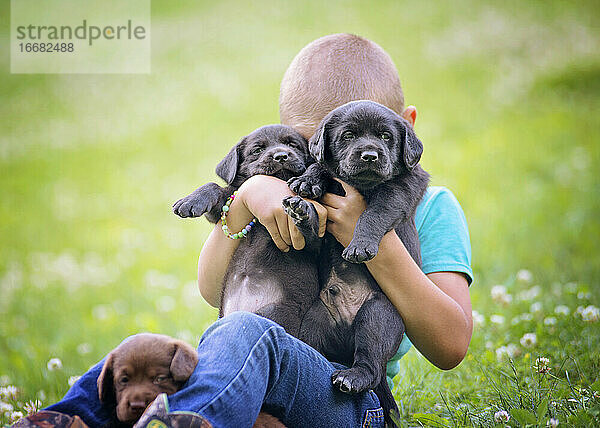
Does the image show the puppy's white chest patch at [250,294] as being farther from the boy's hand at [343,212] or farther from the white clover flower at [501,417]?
the white clover flower at [501,417]

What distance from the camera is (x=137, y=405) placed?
7.10 ft

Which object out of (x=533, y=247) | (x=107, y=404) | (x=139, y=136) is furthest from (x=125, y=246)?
(x=107, y=404)

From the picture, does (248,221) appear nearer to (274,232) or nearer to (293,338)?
(274,232)

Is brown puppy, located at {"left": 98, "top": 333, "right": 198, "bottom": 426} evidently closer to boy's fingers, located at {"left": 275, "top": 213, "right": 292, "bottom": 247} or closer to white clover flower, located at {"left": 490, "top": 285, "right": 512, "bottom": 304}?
boy's fingers, located at {"left": 275, "top": 213, "right": 292, "bottom": 247}

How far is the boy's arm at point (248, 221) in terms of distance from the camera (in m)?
2.86

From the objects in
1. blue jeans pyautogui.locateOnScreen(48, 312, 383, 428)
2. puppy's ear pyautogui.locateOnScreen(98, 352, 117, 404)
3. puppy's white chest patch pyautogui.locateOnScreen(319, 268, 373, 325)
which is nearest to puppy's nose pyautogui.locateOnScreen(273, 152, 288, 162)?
puppy's white chest patch pyautogui.locateOnScreen(319, 268, 373, 325)

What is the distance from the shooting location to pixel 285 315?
2.87 metres

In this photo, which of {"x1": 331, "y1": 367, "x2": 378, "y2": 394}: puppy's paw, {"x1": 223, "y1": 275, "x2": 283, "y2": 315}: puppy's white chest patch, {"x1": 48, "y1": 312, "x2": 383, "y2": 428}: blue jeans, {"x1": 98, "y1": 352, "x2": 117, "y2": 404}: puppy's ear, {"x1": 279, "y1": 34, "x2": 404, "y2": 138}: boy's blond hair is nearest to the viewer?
{"x1": 48, "y1": 312, "x2": 383, "y2": 428}: blue jeans

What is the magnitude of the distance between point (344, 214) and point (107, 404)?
3.91 feet

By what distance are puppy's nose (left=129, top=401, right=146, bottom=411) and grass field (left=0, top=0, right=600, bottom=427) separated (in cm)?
120

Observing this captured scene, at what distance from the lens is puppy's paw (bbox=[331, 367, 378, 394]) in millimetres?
2506

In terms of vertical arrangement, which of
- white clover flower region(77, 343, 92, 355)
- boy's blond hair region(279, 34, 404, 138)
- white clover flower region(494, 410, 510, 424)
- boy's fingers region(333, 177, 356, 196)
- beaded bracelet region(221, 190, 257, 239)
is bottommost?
white clover flower region(77, 343, 92, 355)

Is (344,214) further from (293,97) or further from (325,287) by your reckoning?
(293,97)

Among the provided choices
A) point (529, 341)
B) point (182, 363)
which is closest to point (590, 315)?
point (529, 341)
